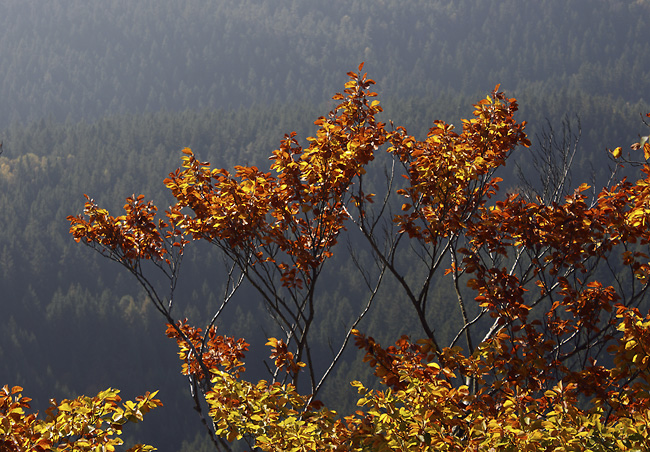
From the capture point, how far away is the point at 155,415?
89875 mm

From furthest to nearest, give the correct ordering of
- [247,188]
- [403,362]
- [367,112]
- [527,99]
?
[527,99] → [367,112] → [247,188] → [403,362]

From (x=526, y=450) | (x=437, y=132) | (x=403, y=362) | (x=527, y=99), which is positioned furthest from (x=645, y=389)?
(x=527, y=99)

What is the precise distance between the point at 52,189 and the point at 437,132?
133 meters

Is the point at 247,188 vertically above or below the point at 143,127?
below

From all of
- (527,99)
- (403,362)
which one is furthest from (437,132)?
(527,99)

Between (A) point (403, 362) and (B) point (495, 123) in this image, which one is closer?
(A) point (403, 362)

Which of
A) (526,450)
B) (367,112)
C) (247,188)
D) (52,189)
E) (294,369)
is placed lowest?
(526,450)

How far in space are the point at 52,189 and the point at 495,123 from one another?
132735 mm

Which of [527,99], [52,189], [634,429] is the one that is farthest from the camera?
[527,99]

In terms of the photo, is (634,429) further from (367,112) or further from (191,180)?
(191,180)

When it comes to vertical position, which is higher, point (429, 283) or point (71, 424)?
point (429, 283)

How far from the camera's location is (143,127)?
15625 centimetres

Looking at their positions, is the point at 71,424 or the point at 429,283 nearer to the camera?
the point at 71,424

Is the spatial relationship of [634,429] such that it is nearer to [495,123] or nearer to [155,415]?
[495,123]
